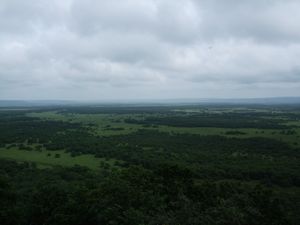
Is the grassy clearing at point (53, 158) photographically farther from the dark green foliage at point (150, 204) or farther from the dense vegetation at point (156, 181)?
the dark green foliage at point (150, 204)

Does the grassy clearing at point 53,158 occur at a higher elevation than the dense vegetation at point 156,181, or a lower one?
lower

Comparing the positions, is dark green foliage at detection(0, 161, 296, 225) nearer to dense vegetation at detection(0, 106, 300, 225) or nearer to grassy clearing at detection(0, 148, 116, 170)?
dense vegetation at detection(0, 106, 300, 225)

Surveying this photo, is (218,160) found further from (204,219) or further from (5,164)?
(204,219)

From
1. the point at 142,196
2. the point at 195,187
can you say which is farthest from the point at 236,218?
the point at 195,187

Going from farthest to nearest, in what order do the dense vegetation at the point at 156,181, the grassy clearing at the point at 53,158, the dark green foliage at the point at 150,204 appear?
1. the grassy clearing at the point at 53,158
2. the dense vegetation at the point at 156,181
3. the dark green foliage at the point at 150,204

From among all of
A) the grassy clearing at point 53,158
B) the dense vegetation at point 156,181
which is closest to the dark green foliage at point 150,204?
the dense vegetation at point 156,181

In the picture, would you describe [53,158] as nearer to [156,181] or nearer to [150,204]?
[156,181]
